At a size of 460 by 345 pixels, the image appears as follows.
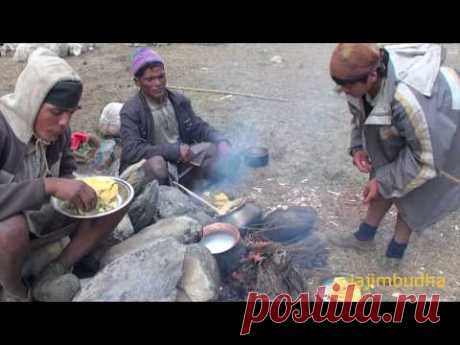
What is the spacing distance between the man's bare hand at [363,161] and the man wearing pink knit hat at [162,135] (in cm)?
154

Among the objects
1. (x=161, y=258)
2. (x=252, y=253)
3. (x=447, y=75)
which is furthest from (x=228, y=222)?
(x=447, y=75)

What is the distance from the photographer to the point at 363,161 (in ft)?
12.4

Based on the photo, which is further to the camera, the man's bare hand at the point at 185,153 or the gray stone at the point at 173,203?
the man's bare hand at the point at 185,153

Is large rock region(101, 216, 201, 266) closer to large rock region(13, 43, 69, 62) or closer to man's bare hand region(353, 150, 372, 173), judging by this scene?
man's bare hand region(353, 150, 372, 173)

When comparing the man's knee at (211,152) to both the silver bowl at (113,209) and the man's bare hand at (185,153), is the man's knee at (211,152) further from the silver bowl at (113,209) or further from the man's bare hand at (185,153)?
the silver bowl at (113,209)

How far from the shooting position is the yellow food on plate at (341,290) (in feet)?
11.4

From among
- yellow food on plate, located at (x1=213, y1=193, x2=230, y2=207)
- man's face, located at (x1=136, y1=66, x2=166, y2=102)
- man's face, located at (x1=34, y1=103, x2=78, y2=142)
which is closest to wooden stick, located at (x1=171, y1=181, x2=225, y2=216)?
yellow food on plate, located at (x1=213, y1=193, x2=230, y2=207)

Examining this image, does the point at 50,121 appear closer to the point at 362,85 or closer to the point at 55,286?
the point at 55,286

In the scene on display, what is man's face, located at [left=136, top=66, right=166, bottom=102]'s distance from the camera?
14.4ft

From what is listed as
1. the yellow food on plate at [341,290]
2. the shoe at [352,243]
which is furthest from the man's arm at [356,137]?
the yellow food on plate at [341,290]

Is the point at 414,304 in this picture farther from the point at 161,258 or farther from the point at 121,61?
the point at 121,61

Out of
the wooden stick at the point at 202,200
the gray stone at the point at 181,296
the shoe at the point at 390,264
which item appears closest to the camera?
the gray stone at the point at 181,296

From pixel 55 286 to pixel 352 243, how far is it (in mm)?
2560

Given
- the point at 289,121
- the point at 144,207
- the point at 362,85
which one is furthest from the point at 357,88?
the point at 289,121
